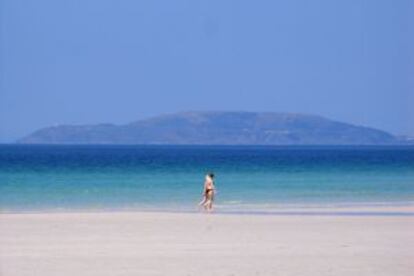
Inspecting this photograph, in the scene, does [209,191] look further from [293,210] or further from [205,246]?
[205,246]

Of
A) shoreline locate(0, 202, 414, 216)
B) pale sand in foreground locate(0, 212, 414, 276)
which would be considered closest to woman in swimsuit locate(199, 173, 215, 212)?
shoreline locate(0, 202, 414, 216)

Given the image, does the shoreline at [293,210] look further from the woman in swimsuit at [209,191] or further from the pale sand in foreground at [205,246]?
the pale sand in foreground at [205,246]

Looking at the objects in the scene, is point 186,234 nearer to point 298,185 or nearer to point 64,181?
point 298,185

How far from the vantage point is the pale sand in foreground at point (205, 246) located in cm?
1481

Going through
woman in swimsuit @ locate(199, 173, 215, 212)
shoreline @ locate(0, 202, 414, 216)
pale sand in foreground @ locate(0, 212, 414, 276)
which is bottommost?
pale sand in foreground @ locate(0, 212, 414, 276)

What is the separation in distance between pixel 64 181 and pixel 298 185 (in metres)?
13.9

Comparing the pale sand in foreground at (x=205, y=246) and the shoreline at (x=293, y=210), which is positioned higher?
the shoreline at (x=293, y=210)

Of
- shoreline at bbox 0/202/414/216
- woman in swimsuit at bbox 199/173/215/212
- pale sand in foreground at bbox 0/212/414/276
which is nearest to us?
pale sand in foreground at bbox 0/212/414/276

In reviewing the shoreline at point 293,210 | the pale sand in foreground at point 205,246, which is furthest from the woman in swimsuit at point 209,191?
→ the pale sand in foreground at point 205,246

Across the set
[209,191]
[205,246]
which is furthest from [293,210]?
[205,246]

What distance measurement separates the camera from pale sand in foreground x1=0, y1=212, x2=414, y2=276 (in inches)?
583

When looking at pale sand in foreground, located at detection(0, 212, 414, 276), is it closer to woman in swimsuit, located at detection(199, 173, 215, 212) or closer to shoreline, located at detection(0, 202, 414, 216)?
woman in swimsuit, located at detection(199, 173, 215, 212)

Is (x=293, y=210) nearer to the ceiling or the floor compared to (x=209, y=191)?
nearer to the ceiling

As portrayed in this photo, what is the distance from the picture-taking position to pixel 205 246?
17953 mm
